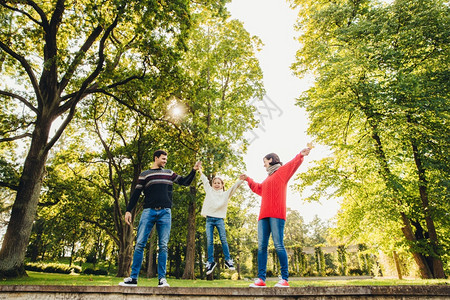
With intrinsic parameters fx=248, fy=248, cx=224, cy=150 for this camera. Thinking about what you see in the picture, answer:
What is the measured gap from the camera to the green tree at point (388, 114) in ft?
36.8

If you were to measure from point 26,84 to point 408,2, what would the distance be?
71.5 ft

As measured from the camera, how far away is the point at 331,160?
14375mm

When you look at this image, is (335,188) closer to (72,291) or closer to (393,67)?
(393,67)

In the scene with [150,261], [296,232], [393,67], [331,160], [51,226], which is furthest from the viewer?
[296,232]

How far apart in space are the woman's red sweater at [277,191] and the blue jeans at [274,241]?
11 centimetres

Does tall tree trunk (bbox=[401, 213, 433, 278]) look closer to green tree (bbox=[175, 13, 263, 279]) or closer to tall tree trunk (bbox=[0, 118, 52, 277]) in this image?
green tree (bbox=[175, 13, 263, 279])

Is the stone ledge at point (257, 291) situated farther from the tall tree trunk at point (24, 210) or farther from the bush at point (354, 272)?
the bush at point (354, 272)

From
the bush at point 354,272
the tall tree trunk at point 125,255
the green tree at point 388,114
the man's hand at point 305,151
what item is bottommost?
the bush at point 354,272

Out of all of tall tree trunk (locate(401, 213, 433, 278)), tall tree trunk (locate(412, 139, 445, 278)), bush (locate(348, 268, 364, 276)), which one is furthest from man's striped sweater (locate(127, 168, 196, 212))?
bush (locate(348, 268, 364, 276))

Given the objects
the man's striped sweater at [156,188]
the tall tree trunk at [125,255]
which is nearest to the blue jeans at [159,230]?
the man's striped sweater at [156,188]

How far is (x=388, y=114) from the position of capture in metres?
11.7

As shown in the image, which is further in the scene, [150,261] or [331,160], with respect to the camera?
[150,261]

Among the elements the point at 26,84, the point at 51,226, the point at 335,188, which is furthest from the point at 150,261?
the point at 335,188

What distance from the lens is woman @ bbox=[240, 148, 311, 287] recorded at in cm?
→ 437
